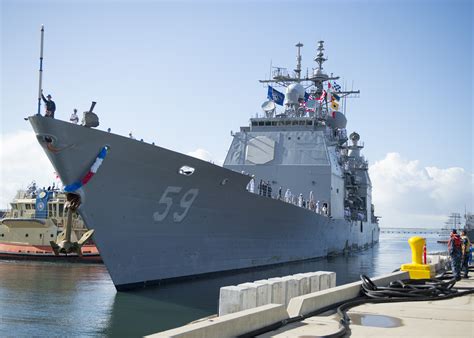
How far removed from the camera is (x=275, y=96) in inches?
890

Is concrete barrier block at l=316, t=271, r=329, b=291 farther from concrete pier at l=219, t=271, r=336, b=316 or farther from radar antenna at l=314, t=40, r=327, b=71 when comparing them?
radar antenna at l=314, t=40, r=327, b=71

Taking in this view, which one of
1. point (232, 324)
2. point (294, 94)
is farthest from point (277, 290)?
point (294, 94)

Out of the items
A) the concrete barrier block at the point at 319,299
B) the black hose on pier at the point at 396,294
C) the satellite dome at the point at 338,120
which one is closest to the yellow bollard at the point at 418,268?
the black hose on pier at the point at 396,294

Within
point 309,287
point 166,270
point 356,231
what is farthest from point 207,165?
point 356,231

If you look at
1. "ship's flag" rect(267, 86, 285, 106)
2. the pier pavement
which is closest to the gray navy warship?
"ship's flag" rect(267, 86, 285, 106)

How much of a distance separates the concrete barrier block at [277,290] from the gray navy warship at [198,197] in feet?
15.8

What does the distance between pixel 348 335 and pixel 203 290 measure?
734 cm

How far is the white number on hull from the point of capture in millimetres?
10727

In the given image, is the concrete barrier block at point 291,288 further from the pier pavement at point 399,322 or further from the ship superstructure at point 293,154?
the ship superstructure at point 293,154

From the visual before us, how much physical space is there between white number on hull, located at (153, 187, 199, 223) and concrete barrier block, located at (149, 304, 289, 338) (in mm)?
6388

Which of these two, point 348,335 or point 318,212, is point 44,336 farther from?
point 318,212

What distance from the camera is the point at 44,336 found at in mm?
7285

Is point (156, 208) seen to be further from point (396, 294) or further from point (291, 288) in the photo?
point (396, 294)

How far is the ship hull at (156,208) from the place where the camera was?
9.17 metres
